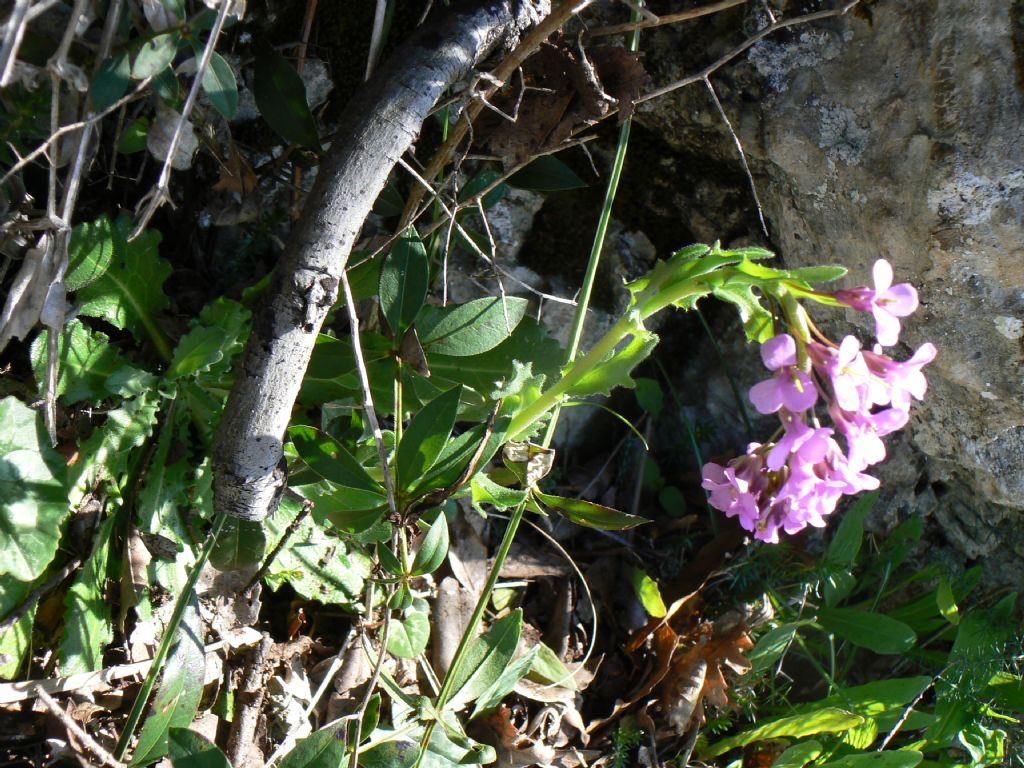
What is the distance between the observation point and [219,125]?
150cm

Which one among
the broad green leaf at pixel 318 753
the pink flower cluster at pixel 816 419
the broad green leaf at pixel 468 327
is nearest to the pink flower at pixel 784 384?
the pink flower cluster at pixel 816 419

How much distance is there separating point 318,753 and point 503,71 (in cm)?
108

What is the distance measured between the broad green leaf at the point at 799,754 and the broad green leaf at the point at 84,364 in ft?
4.66

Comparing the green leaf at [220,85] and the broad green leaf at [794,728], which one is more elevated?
the green leaf at [220,85]

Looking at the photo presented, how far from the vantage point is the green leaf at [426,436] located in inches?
49.8

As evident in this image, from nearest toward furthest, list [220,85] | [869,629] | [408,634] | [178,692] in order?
[220,85]
[178,692]
[408,634]
[869,629]

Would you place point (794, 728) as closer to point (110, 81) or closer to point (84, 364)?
point (84, 364)

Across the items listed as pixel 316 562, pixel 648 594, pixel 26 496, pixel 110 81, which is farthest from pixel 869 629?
pixel 110 81

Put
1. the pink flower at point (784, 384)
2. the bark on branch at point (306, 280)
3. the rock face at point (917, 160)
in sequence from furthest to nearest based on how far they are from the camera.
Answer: the rock face at point (917, 160), the bark on branch at point (306, 280), the pink flower at point (784, 384)

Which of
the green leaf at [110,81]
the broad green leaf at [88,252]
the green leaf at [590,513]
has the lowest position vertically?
the green leaf at [590,513]

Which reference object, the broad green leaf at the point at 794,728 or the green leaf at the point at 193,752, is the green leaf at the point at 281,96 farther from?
the broad green leaf at the point at 794,728

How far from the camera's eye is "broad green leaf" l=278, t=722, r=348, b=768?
126cm

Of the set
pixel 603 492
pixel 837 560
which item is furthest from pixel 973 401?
pixel 603 492

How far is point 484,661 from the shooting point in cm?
147
